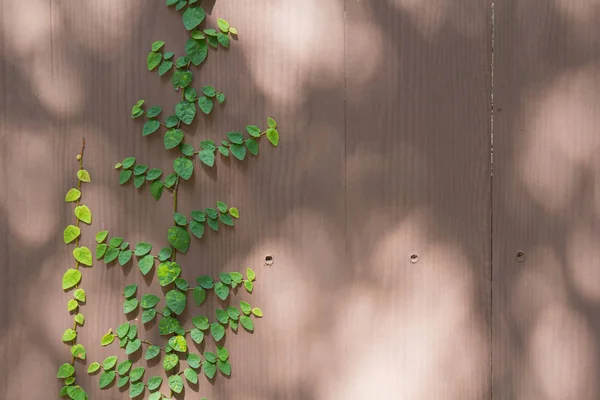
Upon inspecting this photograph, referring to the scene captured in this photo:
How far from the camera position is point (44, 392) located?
5.22 ft

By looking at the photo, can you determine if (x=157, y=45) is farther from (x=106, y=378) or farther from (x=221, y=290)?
(x=106, y=378)

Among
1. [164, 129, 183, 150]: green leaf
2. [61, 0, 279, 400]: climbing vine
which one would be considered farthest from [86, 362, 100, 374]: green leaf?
[164, 129, 183, 150]: green leaf

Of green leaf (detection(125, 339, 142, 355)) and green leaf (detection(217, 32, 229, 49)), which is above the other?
green leaf (detection(217, 32, 229, 49))

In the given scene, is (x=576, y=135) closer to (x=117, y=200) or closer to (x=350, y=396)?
(x=350, y=396)

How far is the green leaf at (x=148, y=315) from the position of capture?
156 cm

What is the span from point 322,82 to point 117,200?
0.65 meters

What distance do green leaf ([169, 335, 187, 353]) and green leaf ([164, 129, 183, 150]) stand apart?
52 centimetres

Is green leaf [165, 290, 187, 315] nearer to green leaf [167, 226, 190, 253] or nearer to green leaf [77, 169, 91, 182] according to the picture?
green leaf [167, 226, 190, 253]

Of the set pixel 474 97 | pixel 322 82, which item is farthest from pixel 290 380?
pixel 474 97

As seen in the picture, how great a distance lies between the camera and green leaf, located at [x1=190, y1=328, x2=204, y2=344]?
156cm

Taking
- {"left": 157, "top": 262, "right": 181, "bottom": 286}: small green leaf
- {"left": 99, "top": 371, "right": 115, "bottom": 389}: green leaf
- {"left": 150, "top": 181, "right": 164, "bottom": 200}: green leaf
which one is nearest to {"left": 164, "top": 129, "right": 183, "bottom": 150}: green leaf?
{"left": 150, "top": 181, "right": 164, "bottom": 200}: green leaf

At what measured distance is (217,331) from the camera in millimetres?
1567

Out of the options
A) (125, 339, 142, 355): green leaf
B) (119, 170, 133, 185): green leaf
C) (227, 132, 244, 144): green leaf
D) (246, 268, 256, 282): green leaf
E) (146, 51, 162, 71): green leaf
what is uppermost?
(146, 51, 162, 71): green leaf

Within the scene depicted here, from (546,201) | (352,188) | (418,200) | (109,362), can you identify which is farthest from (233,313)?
(546,201)
